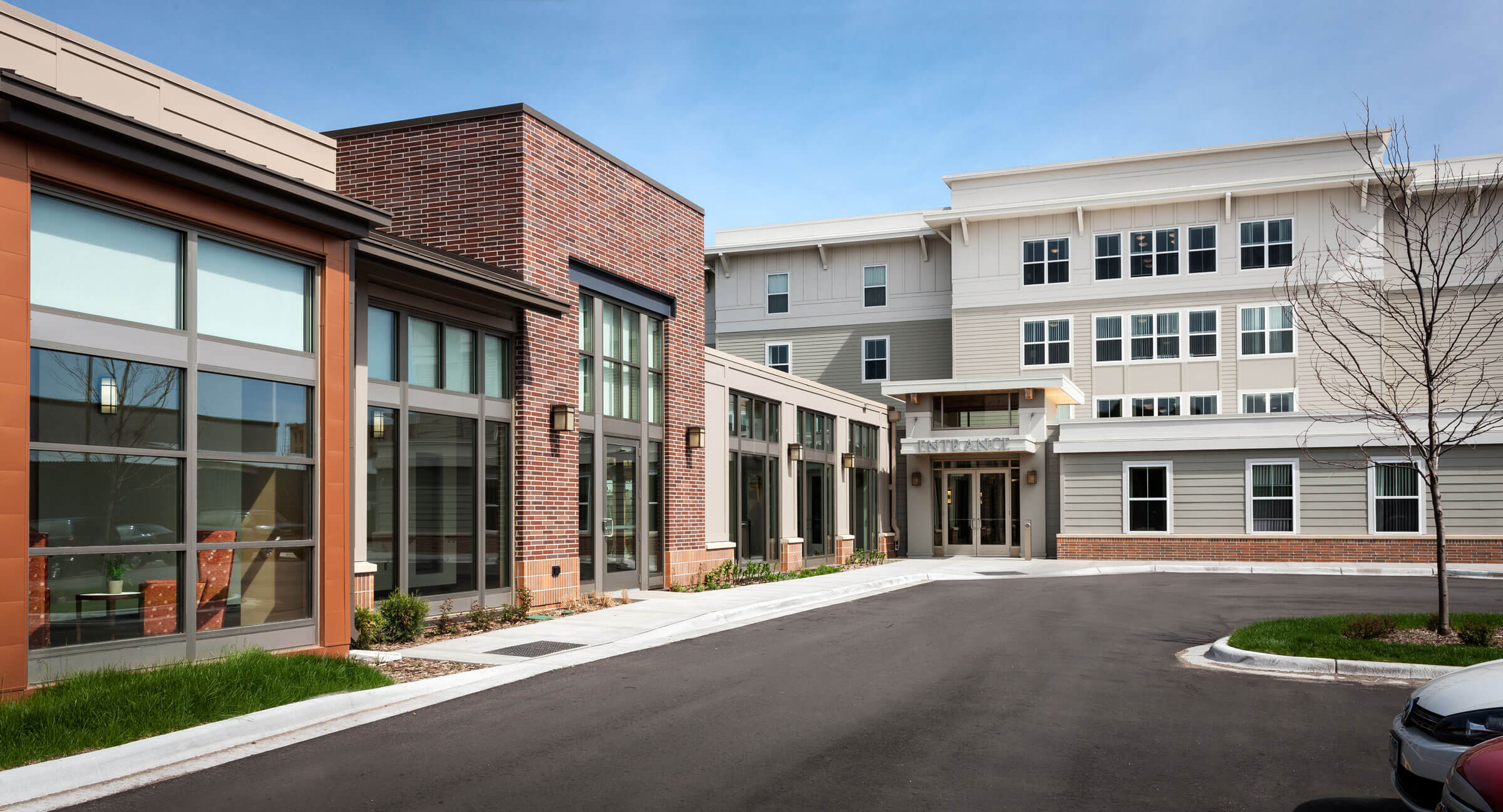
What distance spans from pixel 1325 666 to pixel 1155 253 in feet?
85.3

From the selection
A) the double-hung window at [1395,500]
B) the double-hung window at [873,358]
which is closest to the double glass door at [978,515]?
the double-hung window at [873,358]

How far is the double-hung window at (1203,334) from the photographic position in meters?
34.0

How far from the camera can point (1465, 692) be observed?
605 cm

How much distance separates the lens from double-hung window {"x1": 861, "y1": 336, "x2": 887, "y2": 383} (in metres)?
39.3

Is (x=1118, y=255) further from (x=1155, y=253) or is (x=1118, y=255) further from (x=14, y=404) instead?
(x=14, y=404)

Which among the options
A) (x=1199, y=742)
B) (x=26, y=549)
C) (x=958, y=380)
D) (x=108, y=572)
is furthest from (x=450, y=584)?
(x=958, y=380)

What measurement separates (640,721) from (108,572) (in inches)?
183

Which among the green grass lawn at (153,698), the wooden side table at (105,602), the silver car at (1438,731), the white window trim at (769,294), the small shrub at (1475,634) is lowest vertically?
the small shrub at (1475,634)

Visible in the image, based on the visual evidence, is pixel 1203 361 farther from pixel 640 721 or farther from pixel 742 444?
pixel 640 721

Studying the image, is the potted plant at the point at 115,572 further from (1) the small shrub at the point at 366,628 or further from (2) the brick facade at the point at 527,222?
(2) the brick facade at the point at 527,222

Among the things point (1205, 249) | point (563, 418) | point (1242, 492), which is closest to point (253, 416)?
point (563, 418)

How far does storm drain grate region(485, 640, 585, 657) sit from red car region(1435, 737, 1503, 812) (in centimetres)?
900

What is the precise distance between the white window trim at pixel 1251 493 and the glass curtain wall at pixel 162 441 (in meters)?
26.0

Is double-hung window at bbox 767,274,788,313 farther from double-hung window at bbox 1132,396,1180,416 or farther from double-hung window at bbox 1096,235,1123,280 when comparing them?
double-hung window at bbox 1132,396,1180,416
